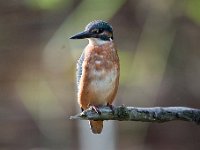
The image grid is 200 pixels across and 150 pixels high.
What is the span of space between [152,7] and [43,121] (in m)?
1.81

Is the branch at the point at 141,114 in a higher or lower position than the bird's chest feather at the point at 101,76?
lower

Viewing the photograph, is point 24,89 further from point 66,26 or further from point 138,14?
point 66,26

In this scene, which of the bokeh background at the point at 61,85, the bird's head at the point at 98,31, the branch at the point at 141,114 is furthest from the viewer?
the bokeh background at the point at 61,85

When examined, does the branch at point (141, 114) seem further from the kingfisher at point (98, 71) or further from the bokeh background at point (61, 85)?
the bokeh background at point (61, 85)

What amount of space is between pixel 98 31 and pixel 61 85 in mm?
2773

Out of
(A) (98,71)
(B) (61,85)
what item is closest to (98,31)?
(A) (98,71)

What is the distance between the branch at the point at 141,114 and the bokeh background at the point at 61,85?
252cm

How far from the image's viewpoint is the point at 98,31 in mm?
3279

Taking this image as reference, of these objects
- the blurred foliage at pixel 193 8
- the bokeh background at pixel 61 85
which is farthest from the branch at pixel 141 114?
the bokeh background at pixel 61 85

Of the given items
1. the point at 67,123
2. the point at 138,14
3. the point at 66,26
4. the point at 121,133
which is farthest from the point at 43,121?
the point at 66,26

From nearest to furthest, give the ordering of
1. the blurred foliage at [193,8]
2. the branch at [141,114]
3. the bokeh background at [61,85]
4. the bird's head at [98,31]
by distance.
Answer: the branch at [141,114]
the bird's head at [98,31]
the blurred foliage at [193,8]
the bokeh background at [61,85]

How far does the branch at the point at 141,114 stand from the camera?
9.04ft

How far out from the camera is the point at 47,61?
603 centimetres

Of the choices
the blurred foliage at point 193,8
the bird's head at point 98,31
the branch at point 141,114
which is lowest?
the branch at point 141,114
